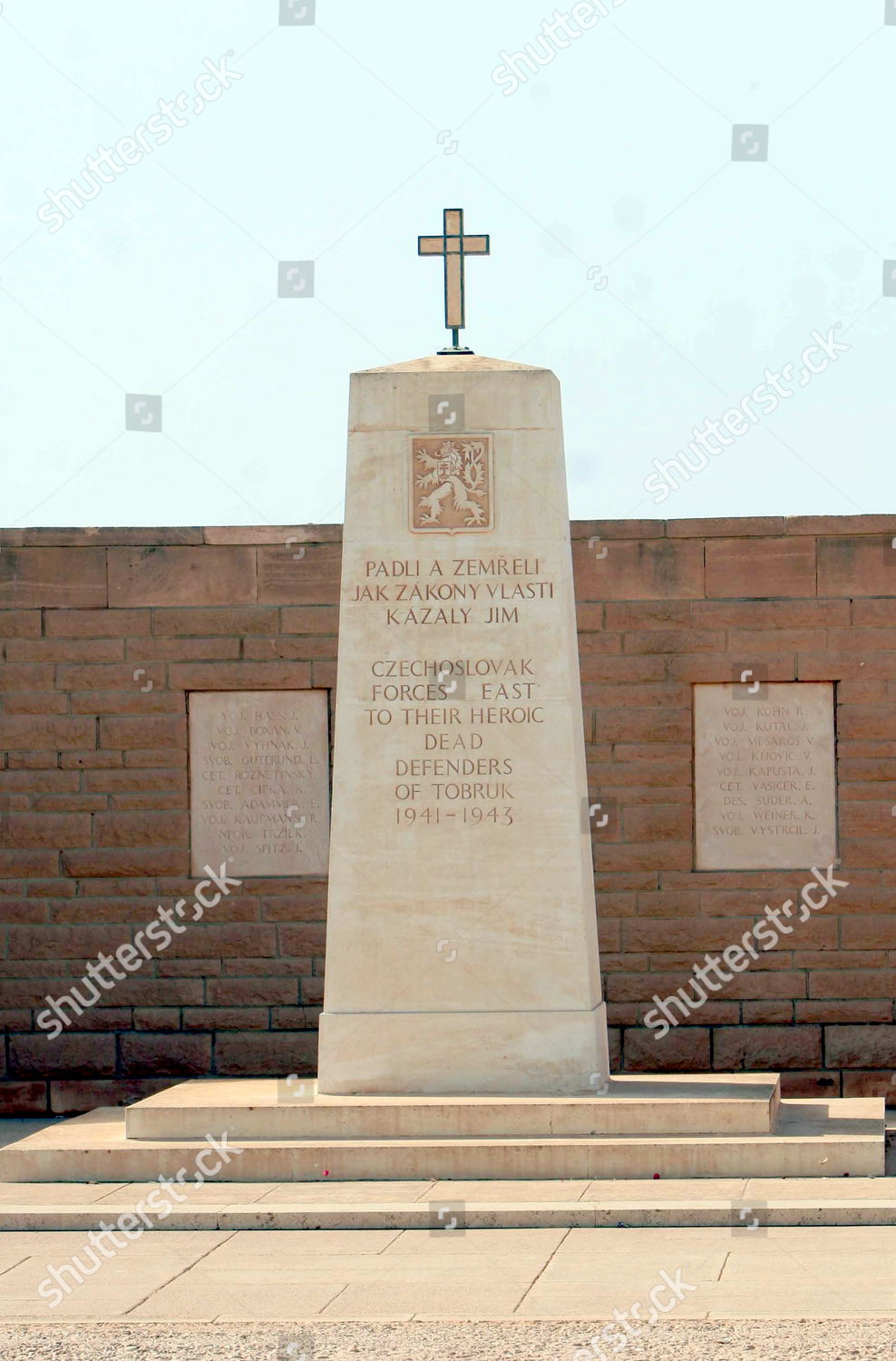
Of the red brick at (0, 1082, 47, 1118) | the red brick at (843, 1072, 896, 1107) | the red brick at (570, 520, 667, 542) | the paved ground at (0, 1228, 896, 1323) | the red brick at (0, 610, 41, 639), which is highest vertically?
the red brick at (570, 520, 667, 542)

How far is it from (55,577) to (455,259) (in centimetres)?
338

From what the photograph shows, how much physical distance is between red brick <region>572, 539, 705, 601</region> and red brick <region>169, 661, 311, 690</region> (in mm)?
1647

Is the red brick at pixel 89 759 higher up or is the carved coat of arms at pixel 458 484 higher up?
the carved coat of arms at pixel 458 484

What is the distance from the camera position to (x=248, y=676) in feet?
34.1

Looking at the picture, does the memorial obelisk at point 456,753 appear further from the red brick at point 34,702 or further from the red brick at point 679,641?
the red brick at point 34,702

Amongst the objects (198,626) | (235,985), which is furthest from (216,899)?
(198,626)

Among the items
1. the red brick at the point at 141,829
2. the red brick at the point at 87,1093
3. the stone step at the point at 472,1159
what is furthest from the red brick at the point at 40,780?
the stone step at the point at 472,1159

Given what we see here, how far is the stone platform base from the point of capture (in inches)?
Result: 282

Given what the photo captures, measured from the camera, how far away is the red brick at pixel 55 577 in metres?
10.5

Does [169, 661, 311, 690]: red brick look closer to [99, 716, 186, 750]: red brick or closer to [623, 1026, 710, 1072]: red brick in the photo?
[99, 716, 186, 750]: red brick

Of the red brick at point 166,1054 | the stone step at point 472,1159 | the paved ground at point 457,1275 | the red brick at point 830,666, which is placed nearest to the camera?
the paved ground at point 457,1275

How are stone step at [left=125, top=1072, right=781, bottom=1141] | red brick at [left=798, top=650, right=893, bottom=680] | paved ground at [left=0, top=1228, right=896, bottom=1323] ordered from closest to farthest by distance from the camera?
paved ground at [left=0, top=1228, right=896, bottom=1323] < stone step at [left=125, top=1072, right=781, bottom=1141] < red brick at [left=798, top=650, right=893, bottom=680]

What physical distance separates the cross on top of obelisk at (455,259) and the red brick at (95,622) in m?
3.00

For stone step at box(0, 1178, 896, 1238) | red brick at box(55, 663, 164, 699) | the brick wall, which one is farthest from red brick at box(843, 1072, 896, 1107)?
red brick at box(55, 663, 164, 699)
